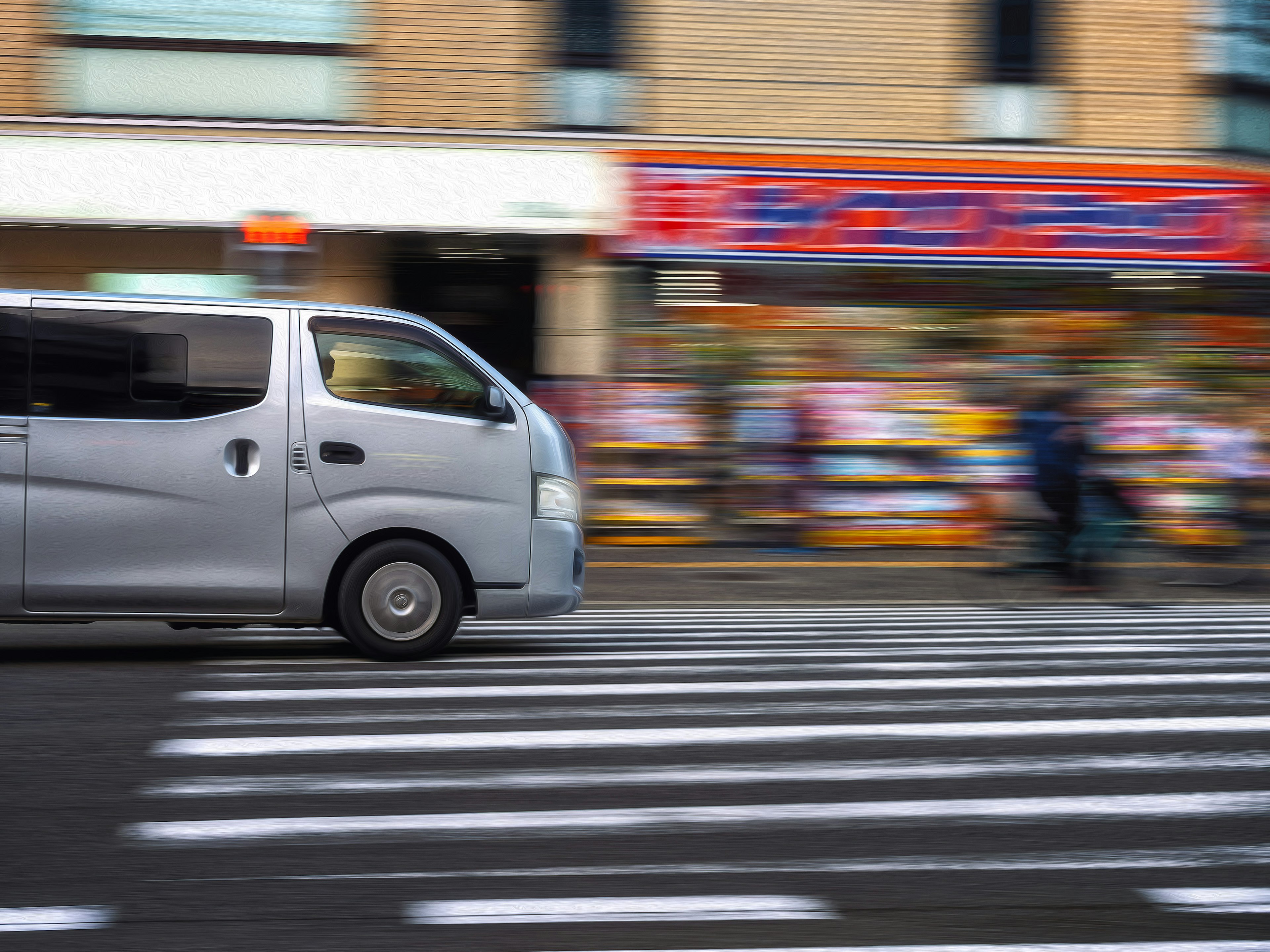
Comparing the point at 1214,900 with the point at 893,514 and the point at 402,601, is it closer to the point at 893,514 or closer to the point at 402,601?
the point at 402,601

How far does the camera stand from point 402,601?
26.9ft

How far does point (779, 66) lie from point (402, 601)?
11226 millimetres

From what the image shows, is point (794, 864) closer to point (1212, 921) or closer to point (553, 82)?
point (1212, 921)

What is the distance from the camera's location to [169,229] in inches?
654

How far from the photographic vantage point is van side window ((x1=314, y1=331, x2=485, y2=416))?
821cm

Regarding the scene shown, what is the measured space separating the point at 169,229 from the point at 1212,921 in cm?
1487

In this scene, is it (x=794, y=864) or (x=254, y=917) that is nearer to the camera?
(x=254, y=917)

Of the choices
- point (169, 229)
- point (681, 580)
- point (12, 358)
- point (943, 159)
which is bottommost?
point (681, 580)

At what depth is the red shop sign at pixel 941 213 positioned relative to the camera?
17016mm

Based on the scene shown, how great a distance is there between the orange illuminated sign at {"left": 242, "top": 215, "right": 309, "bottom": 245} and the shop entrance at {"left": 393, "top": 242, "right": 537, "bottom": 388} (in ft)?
5.30

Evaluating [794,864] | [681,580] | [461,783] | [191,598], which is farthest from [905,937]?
[681,580]

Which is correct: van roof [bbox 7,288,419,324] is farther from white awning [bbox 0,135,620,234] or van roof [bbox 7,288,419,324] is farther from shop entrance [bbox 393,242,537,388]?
shop entrance [bbox 393,242,537,388]

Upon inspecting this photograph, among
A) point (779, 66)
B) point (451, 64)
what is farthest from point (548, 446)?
point (779, 66)

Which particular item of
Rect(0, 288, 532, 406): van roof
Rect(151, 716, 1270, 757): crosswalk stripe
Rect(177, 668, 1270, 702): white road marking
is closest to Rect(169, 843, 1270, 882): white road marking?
Rect(151, 716, 1270, 757): crosswalk stripe
